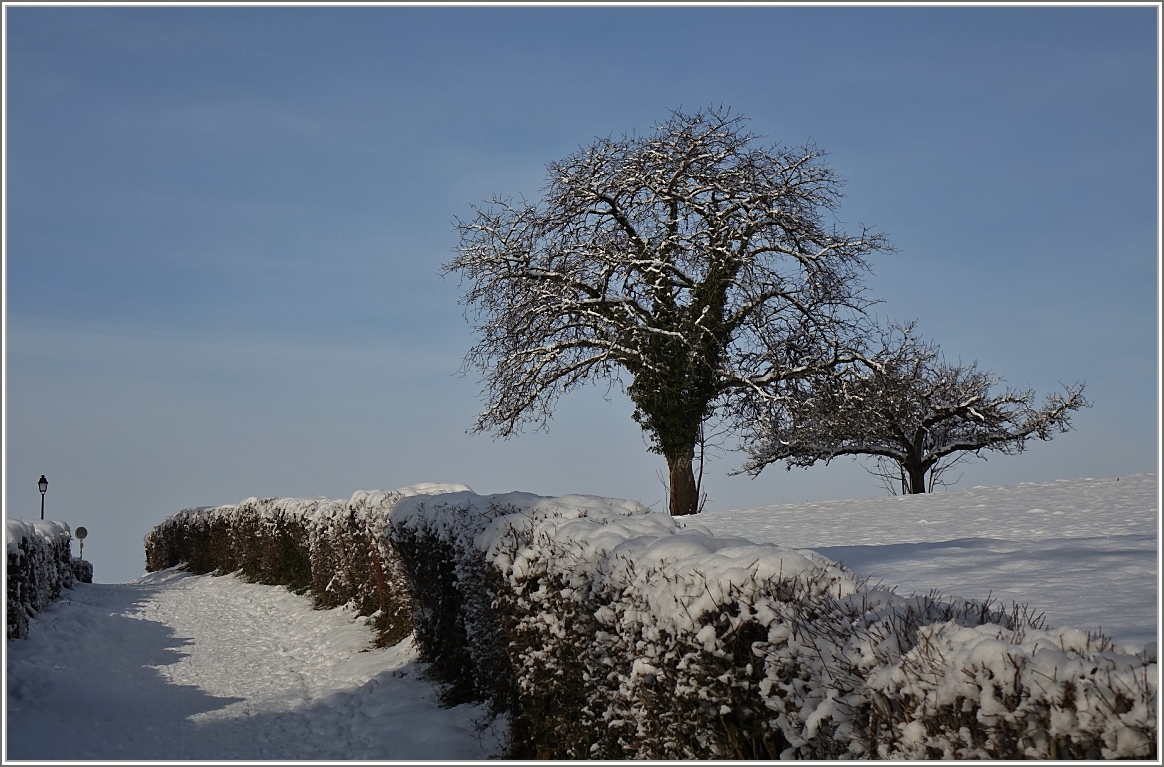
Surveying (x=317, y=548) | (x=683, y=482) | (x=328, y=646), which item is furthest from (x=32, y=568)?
(x=683, y=482)

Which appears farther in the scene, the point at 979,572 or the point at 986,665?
the point at 979,572

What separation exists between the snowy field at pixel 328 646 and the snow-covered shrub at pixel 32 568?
24 cm

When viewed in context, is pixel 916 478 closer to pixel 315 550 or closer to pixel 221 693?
pixel 315 550

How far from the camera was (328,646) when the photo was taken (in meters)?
10.3

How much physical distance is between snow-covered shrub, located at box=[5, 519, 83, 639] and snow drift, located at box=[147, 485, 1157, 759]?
4358 millimetres

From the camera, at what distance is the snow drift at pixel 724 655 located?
8.66ft

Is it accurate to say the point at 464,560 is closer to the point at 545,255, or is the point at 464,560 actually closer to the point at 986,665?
the point at 986,665

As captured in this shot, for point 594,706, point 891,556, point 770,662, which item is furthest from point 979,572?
point 770,662

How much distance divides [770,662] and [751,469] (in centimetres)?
2601

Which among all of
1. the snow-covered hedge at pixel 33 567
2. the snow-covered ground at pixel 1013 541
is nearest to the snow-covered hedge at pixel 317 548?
the snow-covered hedge at pixel 33 567

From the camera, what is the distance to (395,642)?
9664 mm

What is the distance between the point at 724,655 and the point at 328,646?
762cm

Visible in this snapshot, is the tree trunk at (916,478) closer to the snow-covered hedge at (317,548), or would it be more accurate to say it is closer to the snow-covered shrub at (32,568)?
the snow-covered hedge at (317,548)

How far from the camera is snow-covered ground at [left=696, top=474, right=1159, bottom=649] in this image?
6.34 metres
